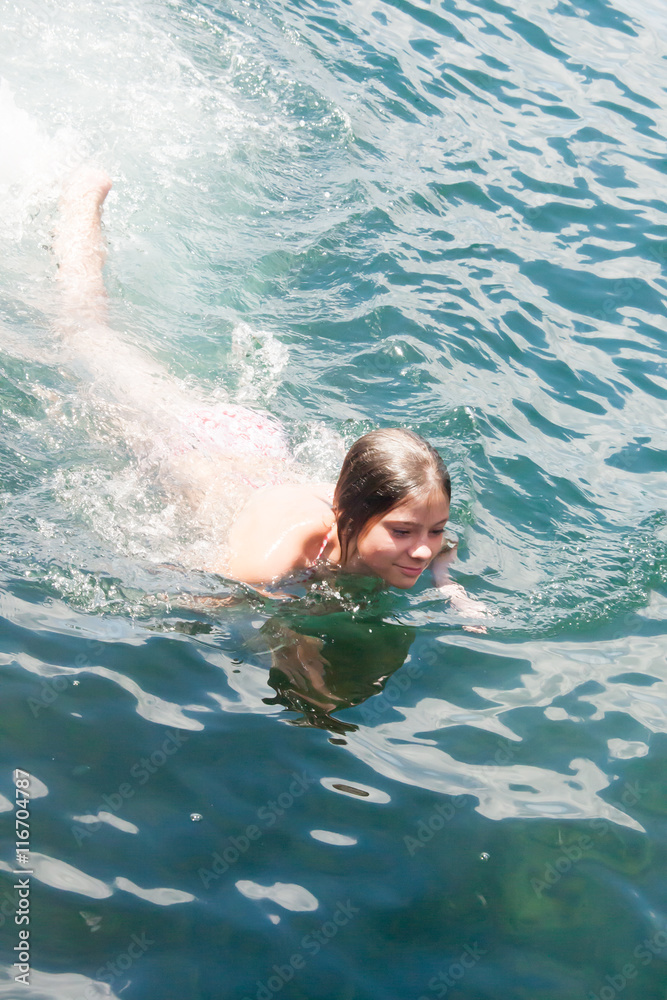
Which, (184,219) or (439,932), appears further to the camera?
(184,219)

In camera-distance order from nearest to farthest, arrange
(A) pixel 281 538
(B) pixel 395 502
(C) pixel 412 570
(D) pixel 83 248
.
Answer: (B) pixel 395 502 → (C) pixel 412 570 → (A) pixel 281 538 → (D) pixel 83 248

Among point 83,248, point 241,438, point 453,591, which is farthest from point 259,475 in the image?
point 83,248

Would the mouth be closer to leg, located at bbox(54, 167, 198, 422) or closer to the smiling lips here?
the smiling lips

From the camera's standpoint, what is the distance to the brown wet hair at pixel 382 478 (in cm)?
417

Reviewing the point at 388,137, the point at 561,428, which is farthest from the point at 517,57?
the point at 561,428

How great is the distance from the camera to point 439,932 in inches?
122

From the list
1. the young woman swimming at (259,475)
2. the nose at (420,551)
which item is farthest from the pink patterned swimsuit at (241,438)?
the nose at (420,551)

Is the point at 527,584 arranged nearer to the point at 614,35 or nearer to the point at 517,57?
the point at 517,57

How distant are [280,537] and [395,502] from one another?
674 mm

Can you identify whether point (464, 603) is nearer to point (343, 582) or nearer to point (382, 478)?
point (343, 582)

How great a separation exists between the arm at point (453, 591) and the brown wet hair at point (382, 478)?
2.23 feet

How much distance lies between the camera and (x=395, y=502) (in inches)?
165

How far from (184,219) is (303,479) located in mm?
3614

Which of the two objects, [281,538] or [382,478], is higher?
[382,478]
